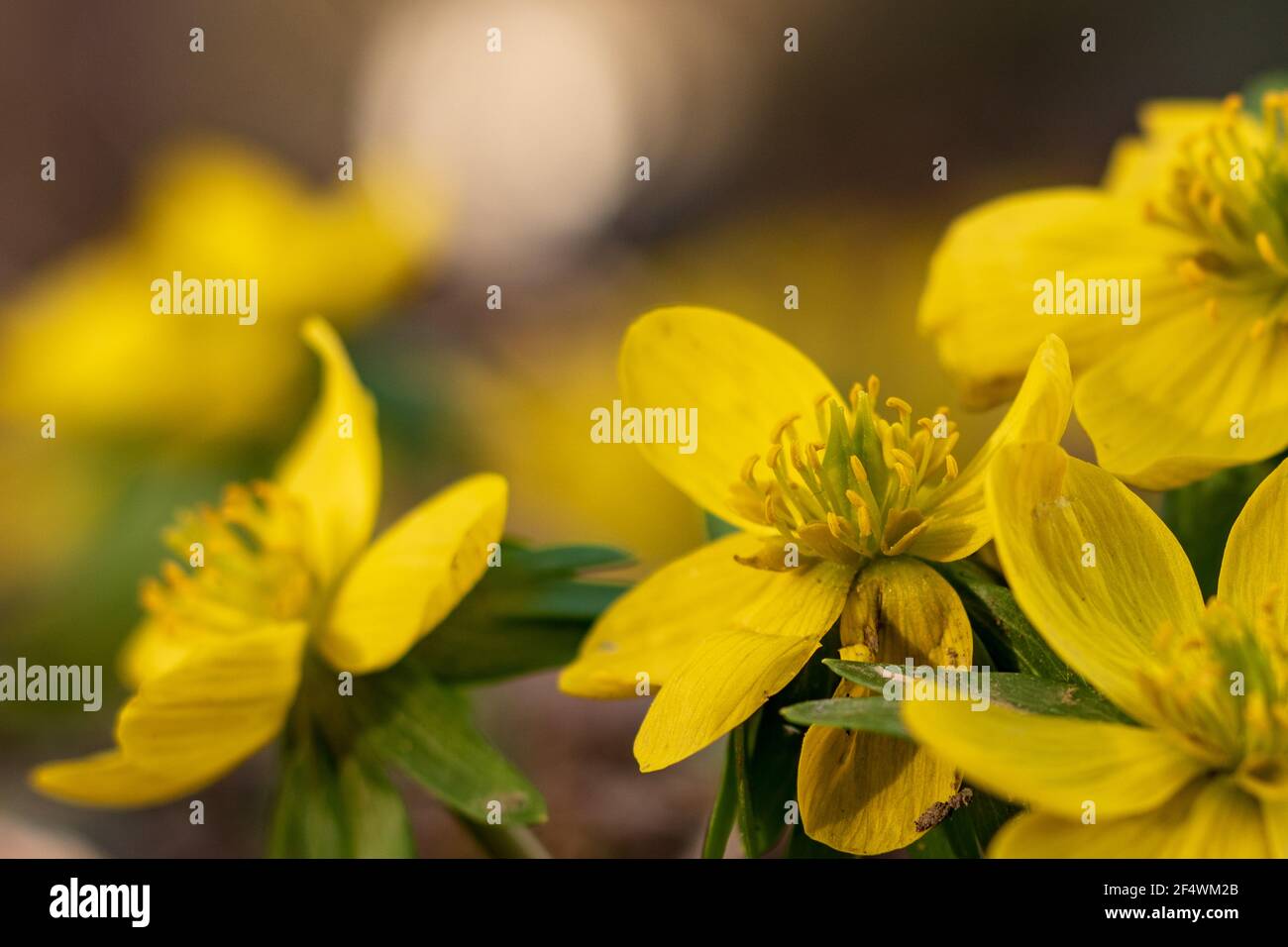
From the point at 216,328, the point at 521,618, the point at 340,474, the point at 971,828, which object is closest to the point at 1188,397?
the point at 971,828

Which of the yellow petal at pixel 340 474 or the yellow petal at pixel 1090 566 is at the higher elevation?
the yellow petal at pixel 340 474

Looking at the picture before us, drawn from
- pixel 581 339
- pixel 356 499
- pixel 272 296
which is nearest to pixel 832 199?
pixel 581 339

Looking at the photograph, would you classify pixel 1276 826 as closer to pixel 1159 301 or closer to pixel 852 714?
pixel 852 714

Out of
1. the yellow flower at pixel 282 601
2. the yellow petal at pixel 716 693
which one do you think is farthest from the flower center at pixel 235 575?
the yellow petal at pixel 716 693

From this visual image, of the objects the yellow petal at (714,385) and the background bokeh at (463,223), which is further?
the background bokeh at (463,223)

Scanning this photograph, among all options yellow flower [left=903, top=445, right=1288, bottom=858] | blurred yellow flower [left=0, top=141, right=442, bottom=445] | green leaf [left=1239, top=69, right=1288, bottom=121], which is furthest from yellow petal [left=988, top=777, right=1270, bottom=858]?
blurred yellow flower [left=0, top=141, right=442, bottom=445]

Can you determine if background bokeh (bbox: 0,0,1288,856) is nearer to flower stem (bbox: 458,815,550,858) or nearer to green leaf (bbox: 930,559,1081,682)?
flower stem (bbox: 458,815,550,858)

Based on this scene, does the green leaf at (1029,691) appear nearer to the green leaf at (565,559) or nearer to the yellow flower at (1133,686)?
the yellow flower at (1133,686)
